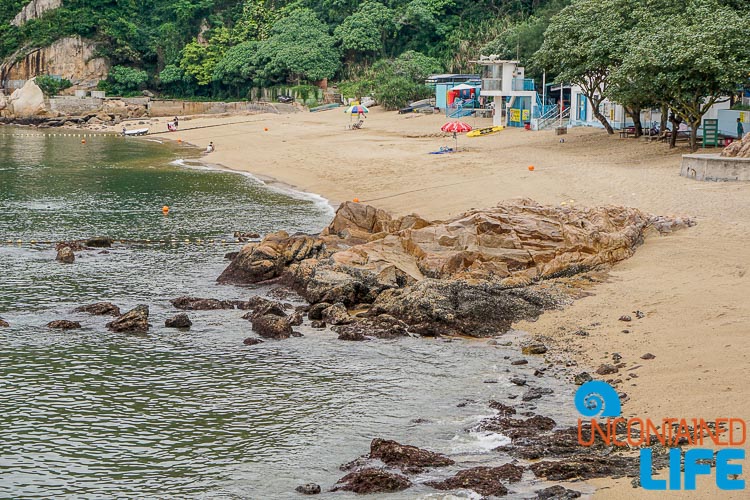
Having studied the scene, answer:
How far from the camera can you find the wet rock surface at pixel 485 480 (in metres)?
12.0

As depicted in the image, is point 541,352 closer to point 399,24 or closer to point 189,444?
point 189,444

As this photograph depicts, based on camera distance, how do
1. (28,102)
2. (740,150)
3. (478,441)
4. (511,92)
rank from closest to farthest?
1. (478,441)
2. (740,150)
3. (511,92)
4. (28,102)

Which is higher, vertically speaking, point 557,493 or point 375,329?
point 375,329

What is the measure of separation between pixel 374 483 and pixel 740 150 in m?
24.2

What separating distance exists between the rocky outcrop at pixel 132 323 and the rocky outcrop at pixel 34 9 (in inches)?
3907

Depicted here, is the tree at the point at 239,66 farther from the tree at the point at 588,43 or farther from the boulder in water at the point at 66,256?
the boulder in water at the point at 66,256

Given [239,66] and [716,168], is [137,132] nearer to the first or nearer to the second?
[239,66]

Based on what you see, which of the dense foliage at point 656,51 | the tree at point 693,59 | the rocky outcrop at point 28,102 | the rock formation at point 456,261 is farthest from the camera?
the rocky outcrop at point 28,102

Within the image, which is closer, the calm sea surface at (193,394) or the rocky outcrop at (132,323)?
the calm sea surface at (193,394)

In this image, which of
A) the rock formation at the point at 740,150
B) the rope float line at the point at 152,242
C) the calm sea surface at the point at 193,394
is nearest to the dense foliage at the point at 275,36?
the rock formation at the point at 740,150

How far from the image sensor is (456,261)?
23.0 meters

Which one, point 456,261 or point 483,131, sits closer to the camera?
point 456,261

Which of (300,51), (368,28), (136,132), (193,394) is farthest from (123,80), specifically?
(193,394)

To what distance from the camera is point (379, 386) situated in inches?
664
